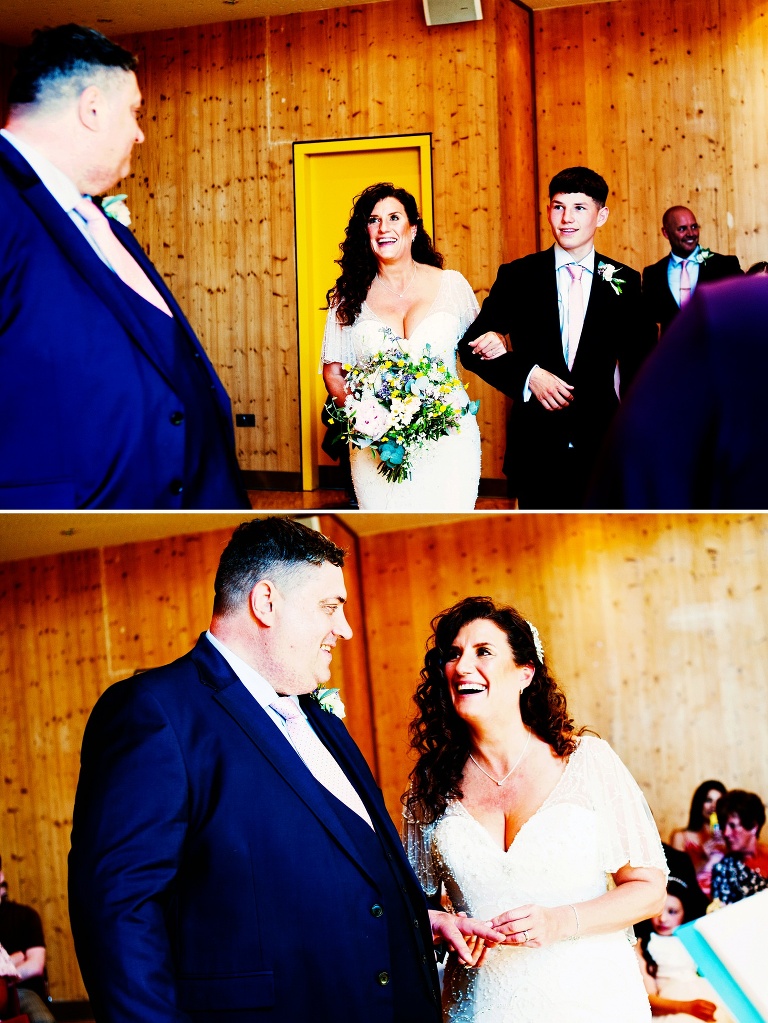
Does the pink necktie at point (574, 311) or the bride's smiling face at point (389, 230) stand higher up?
the bride's smiling face at point (389, 230)

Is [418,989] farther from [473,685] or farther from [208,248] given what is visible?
[208,248]

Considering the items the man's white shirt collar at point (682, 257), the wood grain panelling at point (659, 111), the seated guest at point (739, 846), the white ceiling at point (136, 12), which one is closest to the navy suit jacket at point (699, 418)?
the seated guest at point (739, 846)

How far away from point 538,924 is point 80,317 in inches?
59.1

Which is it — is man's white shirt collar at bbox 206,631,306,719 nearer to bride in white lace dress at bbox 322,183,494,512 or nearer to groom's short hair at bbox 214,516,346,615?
groom's short hair at bbox 214,516,346,615

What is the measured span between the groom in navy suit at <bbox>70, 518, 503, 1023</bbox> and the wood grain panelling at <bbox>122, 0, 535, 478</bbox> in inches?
185

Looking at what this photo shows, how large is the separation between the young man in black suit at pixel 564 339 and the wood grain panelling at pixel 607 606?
1110mm

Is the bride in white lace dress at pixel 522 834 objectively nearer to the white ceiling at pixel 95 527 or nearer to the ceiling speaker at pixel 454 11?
the white ceiling at pixel 95 527

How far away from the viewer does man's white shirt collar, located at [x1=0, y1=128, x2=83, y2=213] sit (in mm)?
2166

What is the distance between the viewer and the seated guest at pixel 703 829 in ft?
10.8

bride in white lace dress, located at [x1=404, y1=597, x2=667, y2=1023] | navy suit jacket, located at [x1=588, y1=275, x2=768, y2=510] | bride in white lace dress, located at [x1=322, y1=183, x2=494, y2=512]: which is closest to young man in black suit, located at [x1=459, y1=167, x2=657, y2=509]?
bride in white lace dress, located at [x1=322, y1=183, x2=494, y2=512]

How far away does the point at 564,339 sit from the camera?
14.0 feet

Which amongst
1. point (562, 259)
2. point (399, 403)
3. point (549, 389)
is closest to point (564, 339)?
point (549, 389)

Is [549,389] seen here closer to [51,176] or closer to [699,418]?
[51,176]

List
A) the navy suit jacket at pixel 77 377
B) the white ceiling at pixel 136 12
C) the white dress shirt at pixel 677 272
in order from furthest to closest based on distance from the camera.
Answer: the white dress shirt at pixel 677 272 → the white ceiling at pixel 136 12 → the navy suit jacket at pixel 77 377
